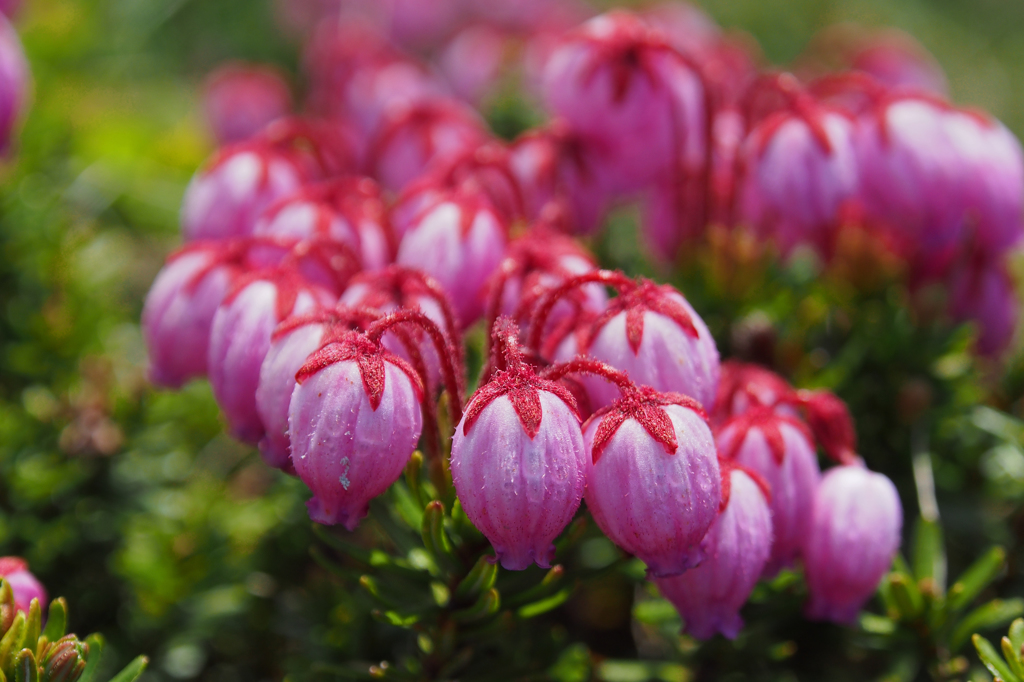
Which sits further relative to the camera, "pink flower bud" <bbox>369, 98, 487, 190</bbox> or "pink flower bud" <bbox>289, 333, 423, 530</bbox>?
"pink flower bud" <bbox>369, 98, 487, 190</bbox>

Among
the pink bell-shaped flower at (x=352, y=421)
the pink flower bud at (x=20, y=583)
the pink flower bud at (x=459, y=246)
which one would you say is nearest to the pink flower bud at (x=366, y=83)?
the pink flower bud at (x=459, y=246)

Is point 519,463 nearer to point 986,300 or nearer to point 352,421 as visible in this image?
point 352,421

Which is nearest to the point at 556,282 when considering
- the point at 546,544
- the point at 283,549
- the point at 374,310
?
the point at 374,310

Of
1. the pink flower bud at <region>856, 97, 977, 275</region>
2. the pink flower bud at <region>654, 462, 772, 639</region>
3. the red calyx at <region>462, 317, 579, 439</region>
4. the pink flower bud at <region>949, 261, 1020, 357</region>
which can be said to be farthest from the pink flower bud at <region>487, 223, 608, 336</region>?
the pink flower bud at <region>949, 261, 1020, 357</region>

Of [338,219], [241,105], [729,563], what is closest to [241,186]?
[338,219]

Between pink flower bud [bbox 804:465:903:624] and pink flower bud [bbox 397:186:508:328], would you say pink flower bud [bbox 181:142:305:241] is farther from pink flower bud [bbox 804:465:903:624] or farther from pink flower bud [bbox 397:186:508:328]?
pink flower bud [bbox 804:465:903:624]

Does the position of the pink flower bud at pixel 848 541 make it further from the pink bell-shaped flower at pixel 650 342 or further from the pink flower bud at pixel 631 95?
the pink flower bud at pixel 631 95
